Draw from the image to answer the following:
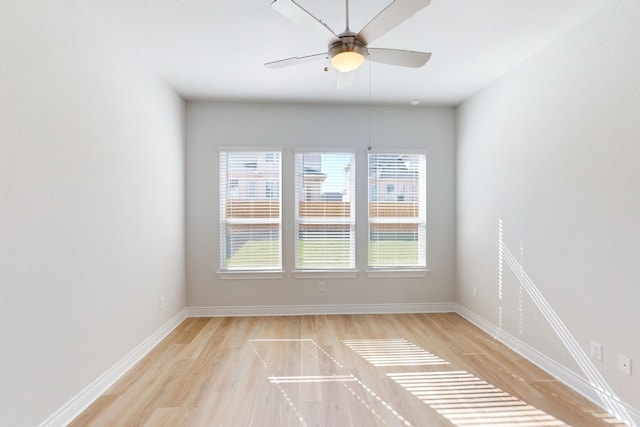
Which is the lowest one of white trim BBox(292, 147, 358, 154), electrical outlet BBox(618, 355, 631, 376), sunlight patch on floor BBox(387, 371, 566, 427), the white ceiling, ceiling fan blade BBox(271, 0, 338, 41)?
sunlight patch on floor BBox(387, 371, 566, 427)

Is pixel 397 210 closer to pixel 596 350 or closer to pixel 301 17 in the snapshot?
pixel 596 350

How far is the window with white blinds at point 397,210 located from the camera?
13.9 ft

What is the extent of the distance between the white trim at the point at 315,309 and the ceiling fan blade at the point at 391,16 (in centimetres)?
333

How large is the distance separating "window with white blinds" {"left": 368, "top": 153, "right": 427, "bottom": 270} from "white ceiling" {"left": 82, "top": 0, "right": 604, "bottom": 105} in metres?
0.99

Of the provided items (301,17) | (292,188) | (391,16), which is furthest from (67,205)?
(292,188)

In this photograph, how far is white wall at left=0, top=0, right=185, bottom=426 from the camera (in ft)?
5.37

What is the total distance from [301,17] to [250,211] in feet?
9.27

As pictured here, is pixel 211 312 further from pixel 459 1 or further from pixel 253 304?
pixel 459 1

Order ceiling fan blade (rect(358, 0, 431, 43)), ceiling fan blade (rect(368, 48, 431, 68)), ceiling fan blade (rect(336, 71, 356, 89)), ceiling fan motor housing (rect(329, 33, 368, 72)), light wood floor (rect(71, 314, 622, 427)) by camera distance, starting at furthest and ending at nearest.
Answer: ceiling fan blade (rect(336, 71, 356, 89)) → light wood floor (rect(71, 314, 622, 427)) → ceiling fan blade (rect(368, 48, 431, 68)) → ceiling fan motor housing (rect(329, 33, 368, 72)) → ceiling fan blade (rect(358, 0, 431, 43))

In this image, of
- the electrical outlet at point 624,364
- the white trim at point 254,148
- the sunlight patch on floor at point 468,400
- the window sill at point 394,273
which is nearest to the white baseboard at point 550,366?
the electrical outlet at point 624,364

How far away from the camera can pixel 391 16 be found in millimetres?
1604

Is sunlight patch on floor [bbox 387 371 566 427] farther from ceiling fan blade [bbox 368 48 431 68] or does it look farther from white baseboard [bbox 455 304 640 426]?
ceiling fan blade [bbox 368 48 431 68]

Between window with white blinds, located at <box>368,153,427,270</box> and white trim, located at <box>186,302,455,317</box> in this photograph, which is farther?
window with white blinds, located at <box>368,153,427,270</box>

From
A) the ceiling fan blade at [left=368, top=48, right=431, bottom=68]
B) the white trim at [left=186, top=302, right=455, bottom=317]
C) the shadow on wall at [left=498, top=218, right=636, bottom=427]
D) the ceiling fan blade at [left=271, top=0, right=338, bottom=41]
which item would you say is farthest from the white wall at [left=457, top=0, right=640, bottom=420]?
the ceiling fan blade at [left=271, top=0, right=338, bottom=41]
